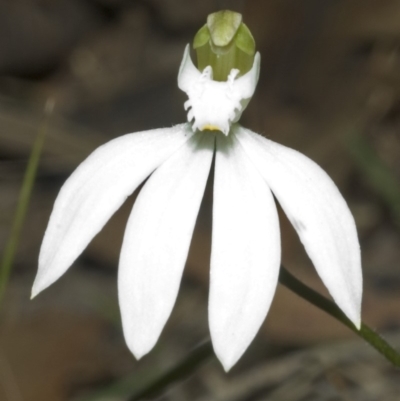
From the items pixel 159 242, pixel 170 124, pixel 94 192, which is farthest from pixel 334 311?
pixel 170 124

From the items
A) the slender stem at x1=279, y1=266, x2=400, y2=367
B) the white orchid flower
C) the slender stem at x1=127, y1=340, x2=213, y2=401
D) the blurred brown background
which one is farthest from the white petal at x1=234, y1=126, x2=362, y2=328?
the blurred brown background

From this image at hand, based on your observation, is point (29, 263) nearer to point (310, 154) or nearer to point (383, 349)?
point (310, 154)

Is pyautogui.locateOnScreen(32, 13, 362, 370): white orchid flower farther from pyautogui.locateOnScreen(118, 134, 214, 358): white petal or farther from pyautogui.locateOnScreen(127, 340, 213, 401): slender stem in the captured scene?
pyautogui.locateOnScreen(127, 340, 213, 401): slender stem

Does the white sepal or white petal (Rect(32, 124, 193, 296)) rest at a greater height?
the white sepal

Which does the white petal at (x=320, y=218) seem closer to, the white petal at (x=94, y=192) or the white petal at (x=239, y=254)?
the white petal at (x=239, y=254)

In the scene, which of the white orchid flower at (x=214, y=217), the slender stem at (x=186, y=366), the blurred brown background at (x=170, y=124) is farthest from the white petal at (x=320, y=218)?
the blurred brown background at (x=170, y=124)

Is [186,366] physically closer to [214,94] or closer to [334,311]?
[334,311]
